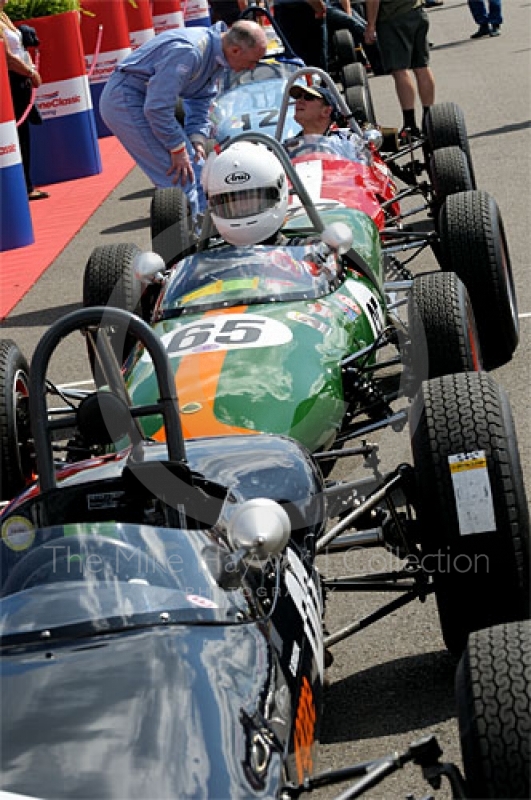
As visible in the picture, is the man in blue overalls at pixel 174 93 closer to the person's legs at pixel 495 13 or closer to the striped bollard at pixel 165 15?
the striped bollard at pixel 165 15

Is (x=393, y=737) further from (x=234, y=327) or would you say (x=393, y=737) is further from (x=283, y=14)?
(x=283, y=14)

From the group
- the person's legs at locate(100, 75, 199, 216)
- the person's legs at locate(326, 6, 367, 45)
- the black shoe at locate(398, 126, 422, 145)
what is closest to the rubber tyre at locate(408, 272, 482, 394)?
the person's legs at locate(100, 75, 199, 216)

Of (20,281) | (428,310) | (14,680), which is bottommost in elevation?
(20,281)

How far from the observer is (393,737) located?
14.7 ft

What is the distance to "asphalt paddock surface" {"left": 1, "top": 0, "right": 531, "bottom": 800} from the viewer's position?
4520 millimetres

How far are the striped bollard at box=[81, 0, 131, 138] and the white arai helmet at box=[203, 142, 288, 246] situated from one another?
10869mm

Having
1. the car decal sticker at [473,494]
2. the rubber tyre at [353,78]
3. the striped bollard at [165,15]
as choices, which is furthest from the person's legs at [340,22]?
the car decal sticker at [473,494]

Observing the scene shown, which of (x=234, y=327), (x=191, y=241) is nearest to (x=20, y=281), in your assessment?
(x=191, y=241)

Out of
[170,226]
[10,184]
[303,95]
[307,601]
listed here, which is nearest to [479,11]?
[10,184]

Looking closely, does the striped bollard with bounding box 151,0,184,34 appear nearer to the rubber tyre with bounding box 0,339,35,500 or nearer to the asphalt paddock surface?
the asphalt paddock surface

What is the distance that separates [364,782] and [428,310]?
3035mm

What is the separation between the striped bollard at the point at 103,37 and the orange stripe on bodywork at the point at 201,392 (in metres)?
12.1

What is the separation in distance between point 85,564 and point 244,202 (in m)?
3.37

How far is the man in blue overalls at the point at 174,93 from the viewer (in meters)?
9.77
